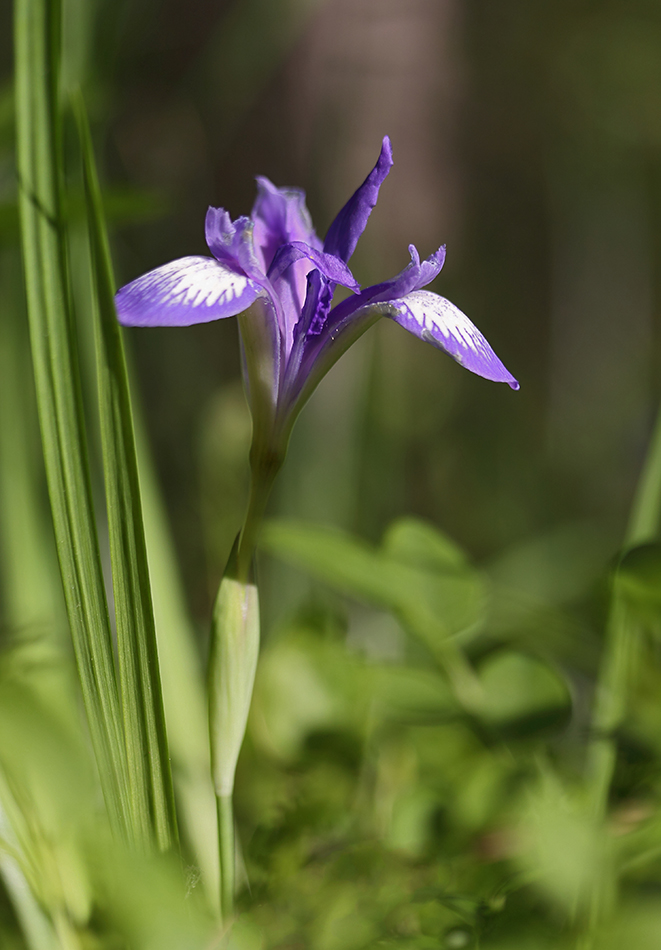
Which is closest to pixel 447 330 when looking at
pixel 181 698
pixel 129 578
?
pixel 129 578

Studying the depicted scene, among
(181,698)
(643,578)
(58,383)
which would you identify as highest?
(58,383)

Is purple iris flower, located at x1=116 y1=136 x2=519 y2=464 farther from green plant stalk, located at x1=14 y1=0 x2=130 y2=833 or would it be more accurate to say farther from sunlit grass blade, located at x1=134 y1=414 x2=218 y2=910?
sunlit grass blade, located at x1=134 y1=414 x2=218 y2=910

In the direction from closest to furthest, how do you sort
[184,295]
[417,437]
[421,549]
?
[184,295] → [421,549] → [417,437]

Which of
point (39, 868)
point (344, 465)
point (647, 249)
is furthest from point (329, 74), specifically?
point (39, 868)

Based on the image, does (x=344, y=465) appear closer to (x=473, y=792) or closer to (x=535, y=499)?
(x=535, y=499)

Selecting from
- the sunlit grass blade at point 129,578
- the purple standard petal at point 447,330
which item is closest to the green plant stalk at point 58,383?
the sunlit grass blade at point 129,578

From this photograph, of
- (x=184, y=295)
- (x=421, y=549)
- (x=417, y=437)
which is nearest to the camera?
(x=184, y=295)

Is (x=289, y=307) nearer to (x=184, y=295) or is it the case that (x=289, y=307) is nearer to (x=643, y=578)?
(x=184, y=295)
